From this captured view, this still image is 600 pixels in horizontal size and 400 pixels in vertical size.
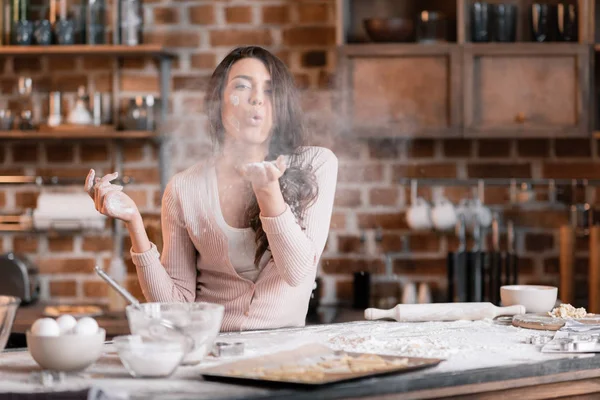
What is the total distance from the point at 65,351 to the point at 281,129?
1040 millimetres

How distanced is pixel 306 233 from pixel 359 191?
1.59 metres

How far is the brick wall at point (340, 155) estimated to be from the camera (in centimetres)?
371

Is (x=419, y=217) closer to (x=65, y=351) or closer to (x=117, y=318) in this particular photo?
(x=117, y=318)

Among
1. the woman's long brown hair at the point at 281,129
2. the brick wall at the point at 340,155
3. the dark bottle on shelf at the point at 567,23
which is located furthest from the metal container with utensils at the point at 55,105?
the dark bottle on shelf at the point at 567,23

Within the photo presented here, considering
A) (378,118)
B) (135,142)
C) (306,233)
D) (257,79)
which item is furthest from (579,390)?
(135,142)

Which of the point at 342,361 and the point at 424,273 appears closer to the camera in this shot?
the point at 342,361

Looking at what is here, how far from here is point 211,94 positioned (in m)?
2.44

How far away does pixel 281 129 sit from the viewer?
94.2 inches

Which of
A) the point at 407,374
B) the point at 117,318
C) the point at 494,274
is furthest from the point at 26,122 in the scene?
the point at 407,374

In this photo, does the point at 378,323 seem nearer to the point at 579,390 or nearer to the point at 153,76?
the point at 579,390

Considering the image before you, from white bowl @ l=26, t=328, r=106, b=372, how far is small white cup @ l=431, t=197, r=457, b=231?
7.35 feet

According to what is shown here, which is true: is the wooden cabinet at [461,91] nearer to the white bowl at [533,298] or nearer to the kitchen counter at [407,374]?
the white bowl at [533,298]

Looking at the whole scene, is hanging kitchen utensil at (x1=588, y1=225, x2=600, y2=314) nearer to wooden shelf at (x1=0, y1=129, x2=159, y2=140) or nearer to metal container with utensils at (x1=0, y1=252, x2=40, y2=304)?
wooden shelf at (x1=0, y1=129, x2=159, y2=140)

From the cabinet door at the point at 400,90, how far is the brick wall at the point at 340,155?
9.7 inches
